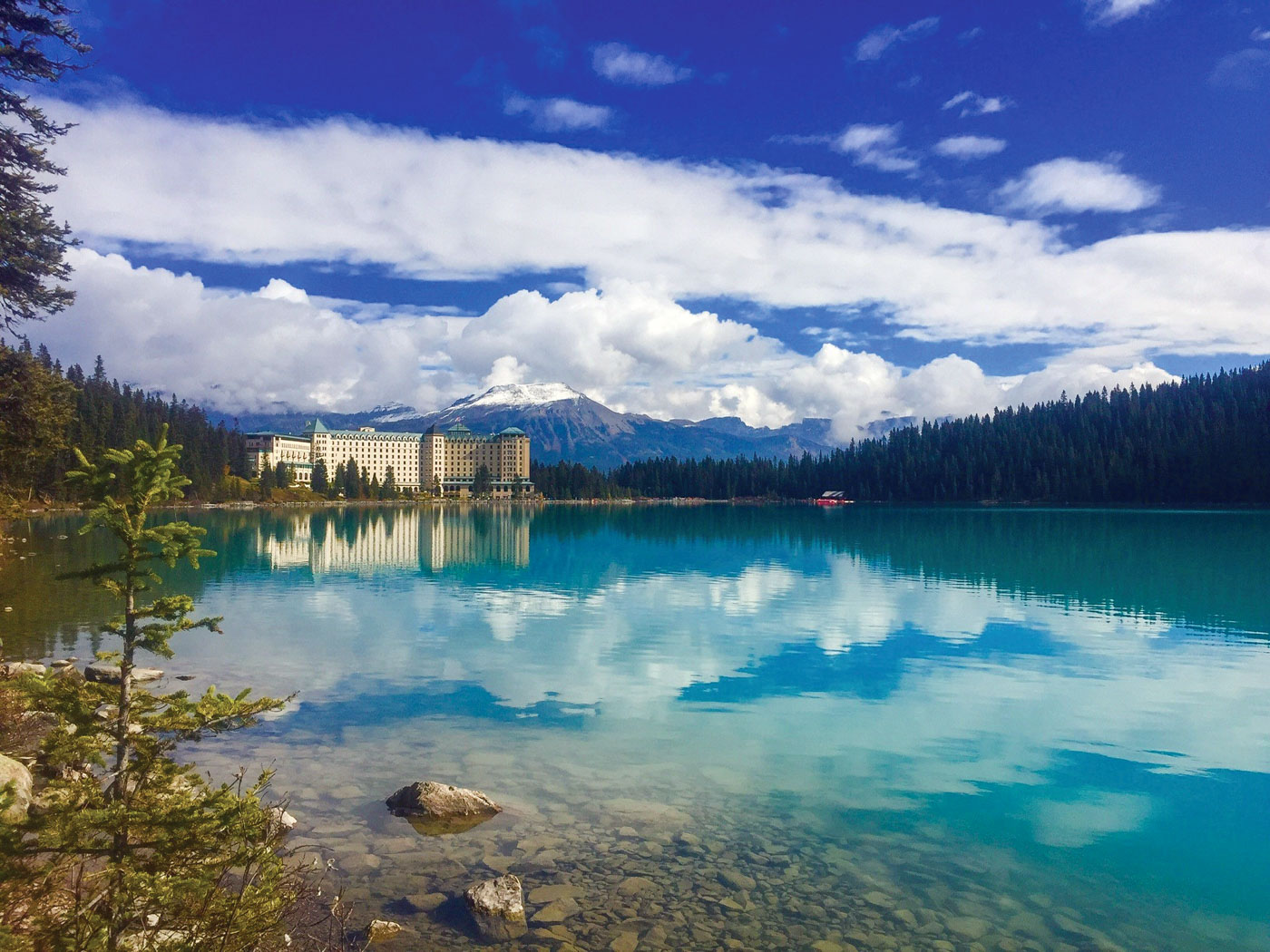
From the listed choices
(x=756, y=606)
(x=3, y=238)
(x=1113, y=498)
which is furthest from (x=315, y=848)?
(x=1113, y=498)

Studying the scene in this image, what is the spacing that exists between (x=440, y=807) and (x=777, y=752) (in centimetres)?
840

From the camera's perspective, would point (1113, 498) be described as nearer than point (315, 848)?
No

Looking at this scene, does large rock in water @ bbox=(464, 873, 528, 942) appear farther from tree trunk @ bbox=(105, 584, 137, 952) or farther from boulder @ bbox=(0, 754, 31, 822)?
boulder @ bbox=(0, 754, 31, 822)

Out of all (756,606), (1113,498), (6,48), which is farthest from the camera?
(1113,498)

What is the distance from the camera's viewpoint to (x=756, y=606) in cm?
4278

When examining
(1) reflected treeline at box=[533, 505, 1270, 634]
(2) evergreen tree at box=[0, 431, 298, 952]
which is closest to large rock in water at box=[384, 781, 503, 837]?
(2) evergreen tree at box=[0, 431, 298, 952]

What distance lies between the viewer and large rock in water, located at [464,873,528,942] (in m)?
11.4

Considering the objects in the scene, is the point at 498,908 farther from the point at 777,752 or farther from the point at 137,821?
the point at 777,752

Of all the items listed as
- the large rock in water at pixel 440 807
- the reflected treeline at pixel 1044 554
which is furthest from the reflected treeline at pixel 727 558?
the large rock in water at pixel 440 807

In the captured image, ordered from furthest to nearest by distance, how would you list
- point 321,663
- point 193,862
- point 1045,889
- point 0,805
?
point 321,663, point 1045,889, point 193,862, point 0,805

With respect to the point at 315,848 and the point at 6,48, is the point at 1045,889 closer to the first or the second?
the point at 315,848

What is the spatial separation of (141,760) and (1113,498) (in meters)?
226

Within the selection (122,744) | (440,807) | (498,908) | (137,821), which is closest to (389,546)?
(440,807)

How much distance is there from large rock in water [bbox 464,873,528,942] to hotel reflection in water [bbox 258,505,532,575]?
51.3m
